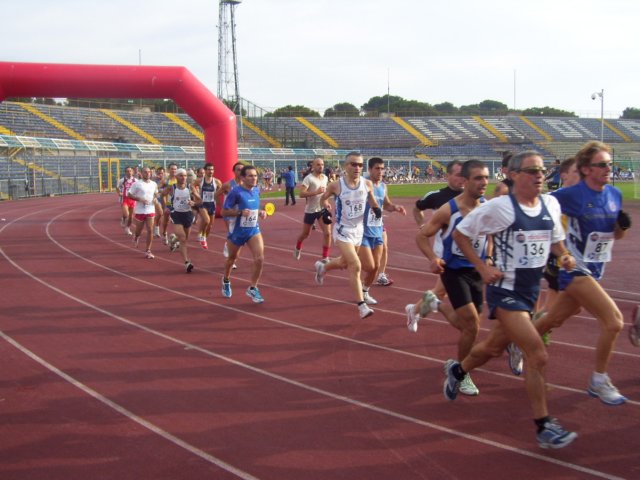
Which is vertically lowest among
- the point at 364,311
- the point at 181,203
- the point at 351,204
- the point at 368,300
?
the point at 368,300

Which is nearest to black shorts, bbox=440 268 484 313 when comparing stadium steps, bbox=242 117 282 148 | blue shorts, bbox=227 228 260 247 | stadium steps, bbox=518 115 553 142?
blue shorts, bbox=227 228 260 247

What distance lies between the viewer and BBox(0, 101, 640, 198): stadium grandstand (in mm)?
41562

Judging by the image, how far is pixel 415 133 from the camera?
7288cm

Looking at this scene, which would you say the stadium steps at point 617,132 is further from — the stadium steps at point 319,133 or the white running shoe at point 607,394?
the white running shoe at point 607,394

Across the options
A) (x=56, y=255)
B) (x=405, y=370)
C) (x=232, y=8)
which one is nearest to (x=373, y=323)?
(x=405, y=370)

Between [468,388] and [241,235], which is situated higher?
[241,235]

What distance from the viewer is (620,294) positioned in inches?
402

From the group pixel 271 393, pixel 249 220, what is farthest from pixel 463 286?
pixel 249 220

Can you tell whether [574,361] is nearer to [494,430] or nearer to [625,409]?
[625,409]

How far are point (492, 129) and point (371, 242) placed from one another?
229ft

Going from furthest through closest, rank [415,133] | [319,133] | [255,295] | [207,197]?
1. [415,133]
2. [319,133]
3. [207,197]
4. [255,295]

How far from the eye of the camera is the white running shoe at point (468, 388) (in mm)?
5727

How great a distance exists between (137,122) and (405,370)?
186ft

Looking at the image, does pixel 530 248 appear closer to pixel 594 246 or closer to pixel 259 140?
pixel 594 246
